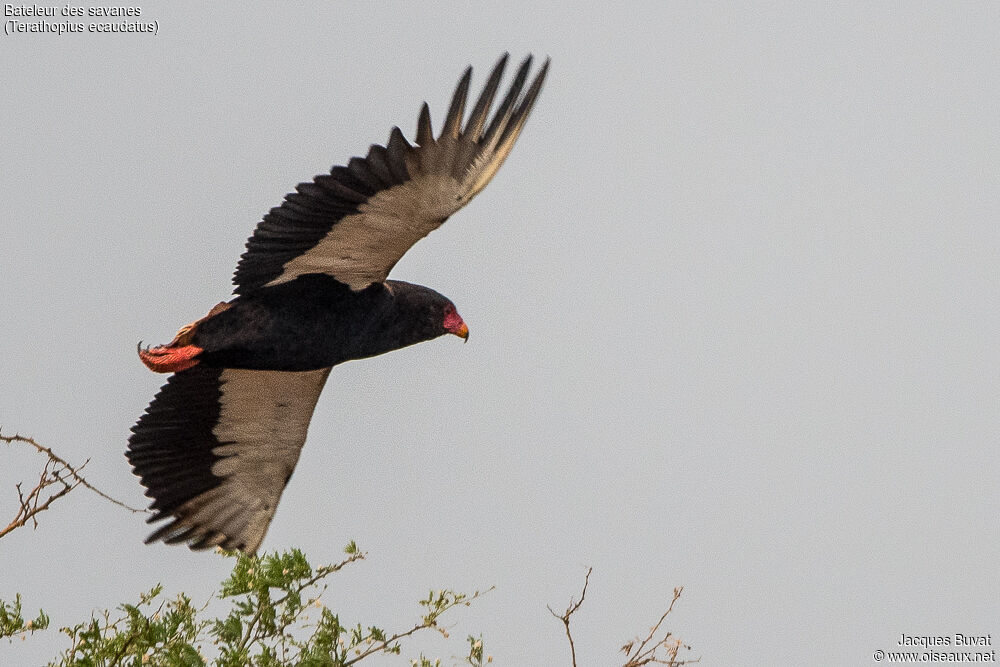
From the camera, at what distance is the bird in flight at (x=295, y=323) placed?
5.36 m

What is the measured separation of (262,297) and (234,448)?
1.22 metres

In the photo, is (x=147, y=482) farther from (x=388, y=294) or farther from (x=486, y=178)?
(x=486, y=178)

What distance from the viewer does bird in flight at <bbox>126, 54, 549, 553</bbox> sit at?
536cm

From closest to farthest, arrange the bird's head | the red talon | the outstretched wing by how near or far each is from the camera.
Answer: the red talon, the bird's head, the outstretched wing

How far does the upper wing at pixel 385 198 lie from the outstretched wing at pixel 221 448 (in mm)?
936

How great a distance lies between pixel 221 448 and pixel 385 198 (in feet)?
6.96

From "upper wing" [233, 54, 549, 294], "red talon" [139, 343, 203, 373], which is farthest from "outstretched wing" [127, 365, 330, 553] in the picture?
"upper wing" [233, 54, 549, 294]

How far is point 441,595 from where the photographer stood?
508 centimetres

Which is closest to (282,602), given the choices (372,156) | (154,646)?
(154,646)

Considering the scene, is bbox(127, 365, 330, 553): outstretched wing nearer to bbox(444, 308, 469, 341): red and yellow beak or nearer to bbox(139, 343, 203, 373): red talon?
bbox(139, 343, 203, 373): red talon

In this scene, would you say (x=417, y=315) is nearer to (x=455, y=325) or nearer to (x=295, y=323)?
(x=455, y=325)

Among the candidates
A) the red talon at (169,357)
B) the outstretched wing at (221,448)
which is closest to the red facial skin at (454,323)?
the outstretched wing at (221,448)

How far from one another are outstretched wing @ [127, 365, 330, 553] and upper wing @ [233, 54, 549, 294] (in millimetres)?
936

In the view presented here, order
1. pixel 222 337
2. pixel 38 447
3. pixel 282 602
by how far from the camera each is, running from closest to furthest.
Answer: pixel 38 447 → pixel 282 602 → pixel 222 337
